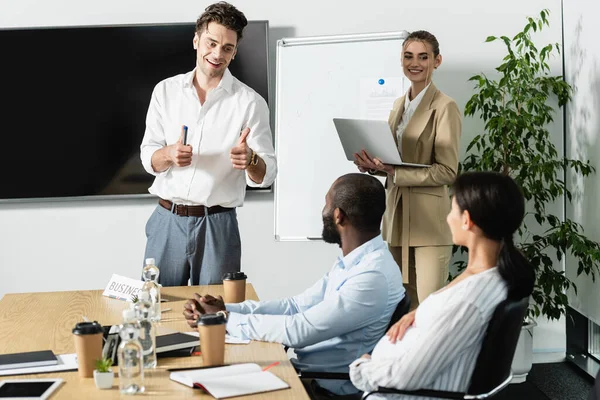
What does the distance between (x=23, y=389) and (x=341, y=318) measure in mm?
901

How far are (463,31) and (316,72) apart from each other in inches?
36.7

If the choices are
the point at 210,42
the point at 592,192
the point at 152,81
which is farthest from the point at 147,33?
the point at 592,192

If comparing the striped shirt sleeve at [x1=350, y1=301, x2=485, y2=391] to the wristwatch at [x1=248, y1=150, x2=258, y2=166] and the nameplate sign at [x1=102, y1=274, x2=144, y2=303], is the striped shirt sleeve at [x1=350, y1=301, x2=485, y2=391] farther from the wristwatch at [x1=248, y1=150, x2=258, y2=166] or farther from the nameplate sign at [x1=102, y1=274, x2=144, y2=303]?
the wristwatch at [x1=248, y1=150, x2=258, y2=166]

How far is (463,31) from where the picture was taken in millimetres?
4711

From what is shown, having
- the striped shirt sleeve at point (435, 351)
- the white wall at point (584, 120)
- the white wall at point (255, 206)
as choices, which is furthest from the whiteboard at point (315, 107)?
the striped shirt sleeve at point (435, 351)

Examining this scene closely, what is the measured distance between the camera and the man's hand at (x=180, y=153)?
2910 mm

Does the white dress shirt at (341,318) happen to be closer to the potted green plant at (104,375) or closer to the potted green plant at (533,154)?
the potted green plant at (104,375)

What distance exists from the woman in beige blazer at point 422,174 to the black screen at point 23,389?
215 centimetres

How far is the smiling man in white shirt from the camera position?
3.11m

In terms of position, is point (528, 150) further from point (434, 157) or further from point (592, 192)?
point (434, 157)

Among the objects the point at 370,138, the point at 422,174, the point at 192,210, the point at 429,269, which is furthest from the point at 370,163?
the point at 192,210

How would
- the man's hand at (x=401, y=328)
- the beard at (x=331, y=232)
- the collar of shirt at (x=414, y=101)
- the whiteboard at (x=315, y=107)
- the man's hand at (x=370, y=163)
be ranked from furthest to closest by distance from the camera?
the whiteboard at (x=315, y=107) → the collar of shirt at (x=414, y=101) → the man's hand at (x=370, y=163) → the beard at (x=331, y=232) → the man's hand at (x=401, y=328)

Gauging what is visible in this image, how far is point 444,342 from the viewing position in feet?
6.14

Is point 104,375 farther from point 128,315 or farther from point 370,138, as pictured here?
point 370,138
